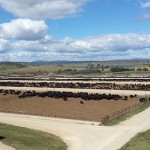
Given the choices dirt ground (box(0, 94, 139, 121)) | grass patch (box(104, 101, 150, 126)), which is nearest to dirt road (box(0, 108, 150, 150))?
grass patch (box(104, 101, 150, 126))

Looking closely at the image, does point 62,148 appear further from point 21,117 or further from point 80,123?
point 21,117

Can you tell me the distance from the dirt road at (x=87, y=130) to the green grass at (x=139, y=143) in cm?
73

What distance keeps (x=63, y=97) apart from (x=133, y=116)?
27.9 metres

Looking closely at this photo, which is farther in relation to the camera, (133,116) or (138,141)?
(133,116)

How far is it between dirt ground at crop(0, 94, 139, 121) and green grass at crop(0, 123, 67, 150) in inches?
442

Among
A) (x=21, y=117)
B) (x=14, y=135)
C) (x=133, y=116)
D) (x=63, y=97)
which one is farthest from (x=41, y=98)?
(x=14, y=135)

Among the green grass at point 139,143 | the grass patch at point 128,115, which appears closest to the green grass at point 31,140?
the green grass at point 139,143

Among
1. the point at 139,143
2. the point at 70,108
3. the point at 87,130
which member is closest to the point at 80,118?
the point at 87,130

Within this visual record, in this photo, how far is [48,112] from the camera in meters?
51.4

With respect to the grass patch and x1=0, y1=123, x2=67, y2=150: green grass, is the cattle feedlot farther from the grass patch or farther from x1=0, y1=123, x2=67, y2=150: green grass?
x1=0, y1=123, x2=67, y2=150: green grass

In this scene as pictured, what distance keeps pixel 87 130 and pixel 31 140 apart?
751 centimetres

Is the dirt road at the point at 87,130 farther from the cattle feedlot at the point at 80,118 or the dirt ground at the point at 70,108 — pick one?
the dirt ground at the point at 70,108

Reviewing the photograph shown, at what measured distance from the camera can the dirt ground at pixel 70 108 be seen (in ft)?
158

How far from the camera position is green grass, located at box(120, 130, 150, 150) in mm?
27478
